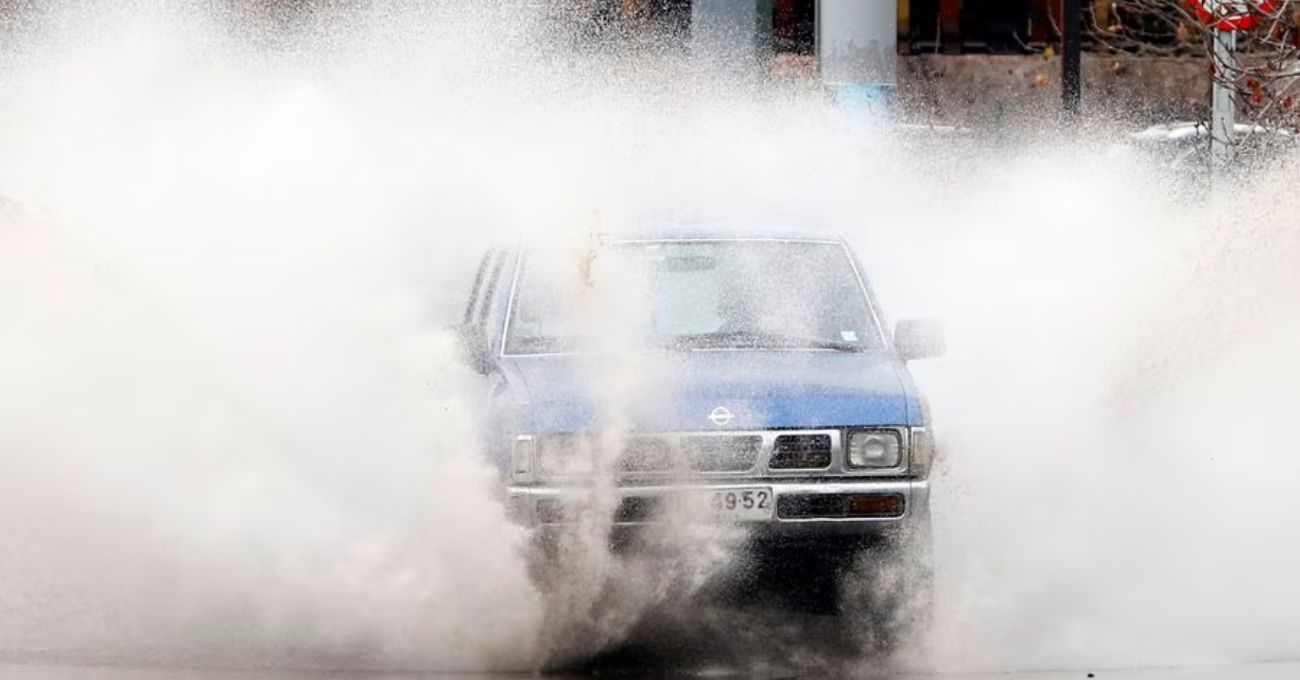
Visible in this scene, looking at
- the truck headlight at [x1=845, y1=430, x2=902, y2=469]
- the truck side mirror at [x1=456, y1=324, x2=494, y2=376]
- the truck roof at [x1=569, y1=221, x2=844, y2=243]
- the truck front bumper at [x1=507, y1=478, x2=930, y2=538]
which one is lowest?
the truck front bumper at [x1=507, y1=478, x2=930, y2=538]

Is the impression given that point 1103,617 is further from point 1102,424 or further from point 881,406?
point 1102,424

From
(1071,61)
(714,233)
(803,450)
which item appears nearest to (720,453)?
(803,450)

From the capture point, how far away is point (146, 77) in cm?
1588

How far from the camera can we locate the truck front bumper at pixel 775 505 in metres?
10.3

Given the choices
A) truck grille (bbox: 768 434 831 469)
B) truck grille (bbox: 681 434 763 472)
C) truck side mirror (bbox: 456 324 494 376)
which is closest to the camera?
truck grille (bbox: 681 434 763 472)

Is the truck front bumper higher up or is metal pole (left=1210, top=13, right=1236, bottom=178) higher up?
the truck front bumper

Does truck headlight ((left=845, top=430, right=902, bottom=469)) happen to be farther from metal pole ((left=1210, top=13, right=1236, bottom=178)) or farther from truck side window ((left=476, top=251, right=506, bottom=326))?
metal pole ((left=1210, top=13, right=1236, bottom=178))

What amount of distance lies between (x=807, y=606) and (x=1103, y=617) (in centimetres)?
111

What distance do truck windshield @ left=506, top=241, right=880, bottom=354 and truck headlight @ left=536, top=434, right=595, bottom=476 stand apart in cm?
99

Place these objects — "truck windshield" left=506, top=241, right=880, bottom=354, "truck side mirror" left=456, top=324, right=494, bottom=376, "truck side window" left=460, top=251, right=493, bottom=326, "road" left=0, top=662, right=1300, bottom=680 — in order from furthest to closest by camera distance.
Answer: "truck side window" left=460, top=251, right=493, bottom=326, "truck windshield" left=506, top=241, right=880, bottom=354, "truck side mirror" left=456, top=324, right=494, bottom=376, "road" left=0, top=662, right=1300, bottom=680

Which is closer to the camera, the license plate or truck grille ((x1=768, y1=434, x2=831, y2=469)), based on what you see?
the license plate

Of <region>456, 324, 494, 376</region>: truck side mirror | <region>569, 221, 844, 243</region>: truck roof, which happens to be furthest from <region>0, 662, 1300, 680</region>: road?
<region>569, 221, 844, 243</region>: truck roof

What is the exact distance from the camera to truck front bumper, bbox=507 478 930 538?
10.3m

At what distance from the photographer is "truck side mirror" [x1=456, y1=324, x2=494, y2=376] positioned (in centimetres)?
1131
